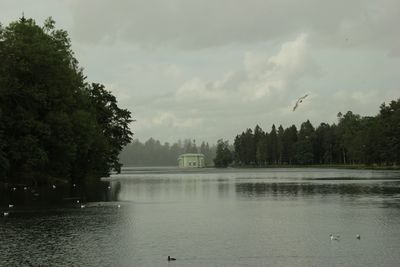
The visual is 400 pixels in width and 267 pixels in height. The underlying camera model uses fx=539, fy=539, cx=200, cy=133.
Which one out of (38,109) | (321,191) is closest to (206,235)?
(321,191)

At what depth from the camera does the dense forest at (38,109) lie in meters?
69.7

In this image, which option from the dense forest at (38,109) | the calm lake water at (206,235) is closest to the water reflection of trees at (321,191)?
the calm lake water at (206,235)

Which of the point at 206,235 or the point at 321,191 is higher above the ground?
the point at 321,191

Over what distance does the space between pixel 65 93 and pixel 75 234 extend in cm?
5166

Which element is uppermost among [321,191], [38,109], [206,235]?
[38,109]

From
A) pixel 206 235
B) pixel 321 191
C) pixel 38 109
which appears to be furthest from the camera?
pixel 38 109

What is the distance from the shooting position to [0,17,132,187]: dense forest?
6969 cm

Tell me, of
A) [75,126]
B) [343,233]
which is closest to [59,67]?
[75,126]

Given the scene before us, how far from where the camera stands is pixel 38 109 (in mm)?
74438

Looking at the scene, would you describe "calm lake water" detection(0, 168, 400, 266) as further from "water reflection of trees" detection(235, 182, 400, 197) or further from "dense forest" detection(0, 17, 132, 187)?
"dense forest" detection(0, 17, 132, 187)

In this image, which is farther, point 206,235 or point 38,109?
point 38,109

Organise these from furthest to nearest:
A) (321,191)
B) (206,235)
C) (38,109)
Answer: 1. (38,109)
2. (321,191)
3. (206,235)

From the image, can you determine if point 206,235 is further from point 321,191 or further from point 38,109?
point 38,109

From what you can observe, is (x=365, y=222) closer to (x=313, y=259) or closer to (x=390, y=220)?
(x=390, y=220)
